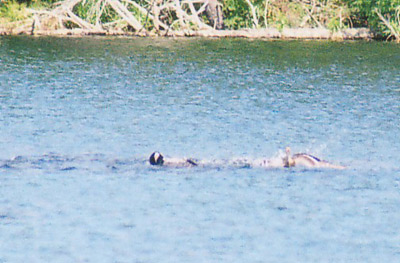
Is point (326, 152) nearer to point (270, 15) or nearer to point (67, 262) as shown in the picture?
point (67, 262)

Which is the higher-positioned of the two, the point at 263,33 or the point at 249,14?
the point at 249,14

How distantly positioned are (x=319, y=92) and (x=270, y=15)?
26627 mm

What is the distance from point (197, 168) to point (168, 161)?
857mm

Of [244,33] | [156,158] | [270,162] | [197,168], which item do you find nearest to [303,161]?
[270,162]

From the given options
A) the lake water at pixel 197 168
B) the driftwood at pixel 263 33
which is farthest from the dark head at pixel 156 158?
the driftwood at pixel 263 33

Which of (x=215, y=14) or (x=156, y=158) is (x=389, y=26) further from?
(x=156, y=158)

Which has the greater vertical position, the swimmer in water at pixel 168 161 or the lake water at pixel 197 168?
the swimmer in water at pixel 168 161

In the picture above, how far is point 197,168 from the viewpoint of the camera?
24.6m

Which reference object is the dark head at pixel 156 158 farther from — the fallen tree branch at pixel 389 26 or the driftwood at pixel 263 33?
the driftwood at pixel 263 33

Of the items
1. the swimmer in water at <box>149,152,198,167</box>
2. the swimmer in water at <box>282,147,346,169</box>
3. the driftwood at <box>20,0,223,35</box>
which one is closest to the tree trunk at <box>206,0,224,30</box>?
the driftwood at <box>20,0,223,35</box>

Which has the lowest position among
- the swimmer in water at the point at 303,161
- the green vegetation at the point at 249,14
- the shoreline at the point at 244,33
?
the shoreline at the point at 244,33

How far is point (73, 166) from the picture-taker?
2473 centimetres

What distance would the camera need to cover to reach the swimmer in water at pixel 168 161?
964 inches

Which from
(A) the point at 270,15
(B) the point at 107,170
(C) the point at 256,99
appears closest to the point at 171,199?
(B) the point at 107,170
